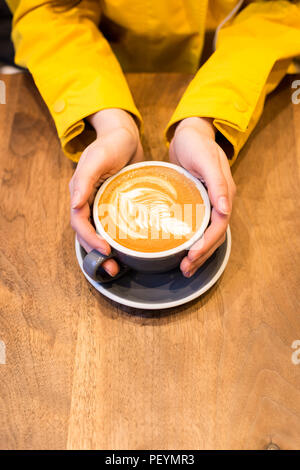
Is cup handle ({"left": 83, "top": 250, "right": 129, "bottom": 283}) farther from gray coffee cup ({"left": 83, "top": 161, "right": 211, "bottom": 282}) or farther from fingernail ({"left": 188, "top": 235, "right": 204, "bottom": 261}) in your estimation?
fingernail ({"left": 188, "top": 235, "right": 204, "bottom": 261})

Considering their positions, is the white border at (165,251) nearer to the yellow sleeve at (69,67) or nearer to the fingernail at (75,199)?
the fingernail at (75,199)

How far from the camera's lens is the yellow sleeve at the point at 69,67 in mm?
854

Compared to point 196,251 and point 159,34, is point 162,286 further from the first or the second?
point 159,34

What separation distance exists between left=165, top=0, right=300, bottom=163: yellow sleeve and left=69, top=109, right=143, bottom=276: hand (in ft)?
0.31

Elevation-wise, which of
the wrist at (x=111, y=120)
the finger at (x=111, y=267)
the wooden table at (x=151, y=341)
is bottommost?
the wooden table at (x=151, y=341)

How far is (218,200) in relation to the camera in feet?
2.24

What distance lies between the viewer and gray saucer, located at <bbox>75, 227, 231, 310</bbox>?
0.70 meters

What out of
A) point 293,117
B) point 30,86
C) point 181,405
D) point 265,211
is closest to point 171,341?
point 181,405

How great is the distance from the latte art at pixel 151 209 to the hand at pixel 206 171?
27 mm

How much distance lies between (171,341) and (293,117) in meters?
0.58

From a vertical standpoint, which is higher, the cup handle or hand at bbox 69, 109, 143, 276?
hand at bbox 69, 109, 143, 276

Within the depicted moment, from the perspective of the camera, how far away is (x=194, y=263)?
0.67m

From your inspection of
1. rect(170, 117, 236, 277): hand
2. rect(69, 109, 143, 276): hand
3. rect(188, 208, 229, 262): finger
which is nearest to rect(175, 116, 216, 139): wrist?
rect(170, 117, 236, 277): hand

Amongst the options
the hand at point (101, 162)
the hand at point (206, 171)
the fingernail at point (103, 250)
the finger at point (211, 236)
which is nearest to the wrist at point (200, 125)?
the hand at point (206, 171)
